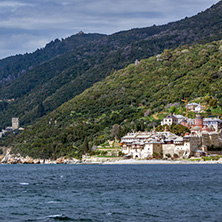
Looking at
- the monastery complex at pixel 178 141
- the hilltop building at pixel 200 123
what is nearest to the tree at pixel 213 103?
the hilltop building at pixel 200 123

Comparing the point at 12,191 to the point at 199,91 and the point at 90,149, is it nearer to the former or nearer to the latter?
the point at 90,149

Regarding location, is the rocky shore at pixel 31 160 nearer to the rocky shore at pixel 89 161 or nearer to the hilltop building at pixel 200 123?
the rocky shore at pixel 89 161

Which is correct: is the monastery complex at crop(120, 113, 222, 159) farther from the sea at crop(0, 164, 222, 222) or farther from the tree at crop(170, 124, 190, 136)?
the sea at crop(0, 164, 222, 222)

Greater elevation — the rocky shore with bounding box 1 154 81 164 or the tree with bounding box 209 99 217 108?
the tree with bounding box 209 99 217 108

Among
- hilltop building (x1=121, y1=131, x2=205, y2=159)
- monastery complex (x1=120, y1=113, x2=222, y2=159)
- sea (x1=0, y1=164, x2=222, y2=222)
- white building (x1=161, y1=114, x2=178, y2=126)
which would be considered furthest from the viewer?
white building (x1=161, y1=114, x2=178, y2=126)

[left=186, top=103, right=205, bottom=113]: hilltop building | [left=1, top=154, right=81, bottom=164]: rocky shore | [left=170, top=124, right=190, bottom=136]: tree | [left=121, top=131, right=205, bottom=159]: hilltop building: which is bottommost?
[left=1, top=154, right=81, bottom=164]: rocky shore

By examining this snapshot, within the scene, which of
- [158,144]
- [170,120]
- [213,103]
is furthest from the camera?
[213,103]

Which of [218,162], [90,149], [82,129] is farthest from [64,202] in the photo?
[82,129]

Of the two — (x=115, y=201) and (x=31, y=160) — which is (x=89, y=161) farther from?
(x=115, y=201)

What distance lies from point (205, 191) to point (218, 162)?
67136 millimetres

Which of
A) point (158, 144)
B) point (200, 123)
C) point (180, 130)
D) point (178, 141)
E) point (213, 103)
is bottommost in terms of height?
point (158, 144)

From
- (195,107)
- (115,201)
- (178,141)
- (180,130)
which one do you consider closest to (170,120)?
(180,130)

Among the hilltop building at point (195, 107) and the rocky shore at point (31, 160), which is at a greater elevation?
the hilltop building at point (195, 107)

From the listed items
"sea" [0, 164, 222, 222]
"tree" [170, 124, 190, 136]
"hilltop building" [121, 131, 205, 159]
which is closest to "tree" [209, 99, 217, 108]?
"tree" [170, 124, 190, 136]
